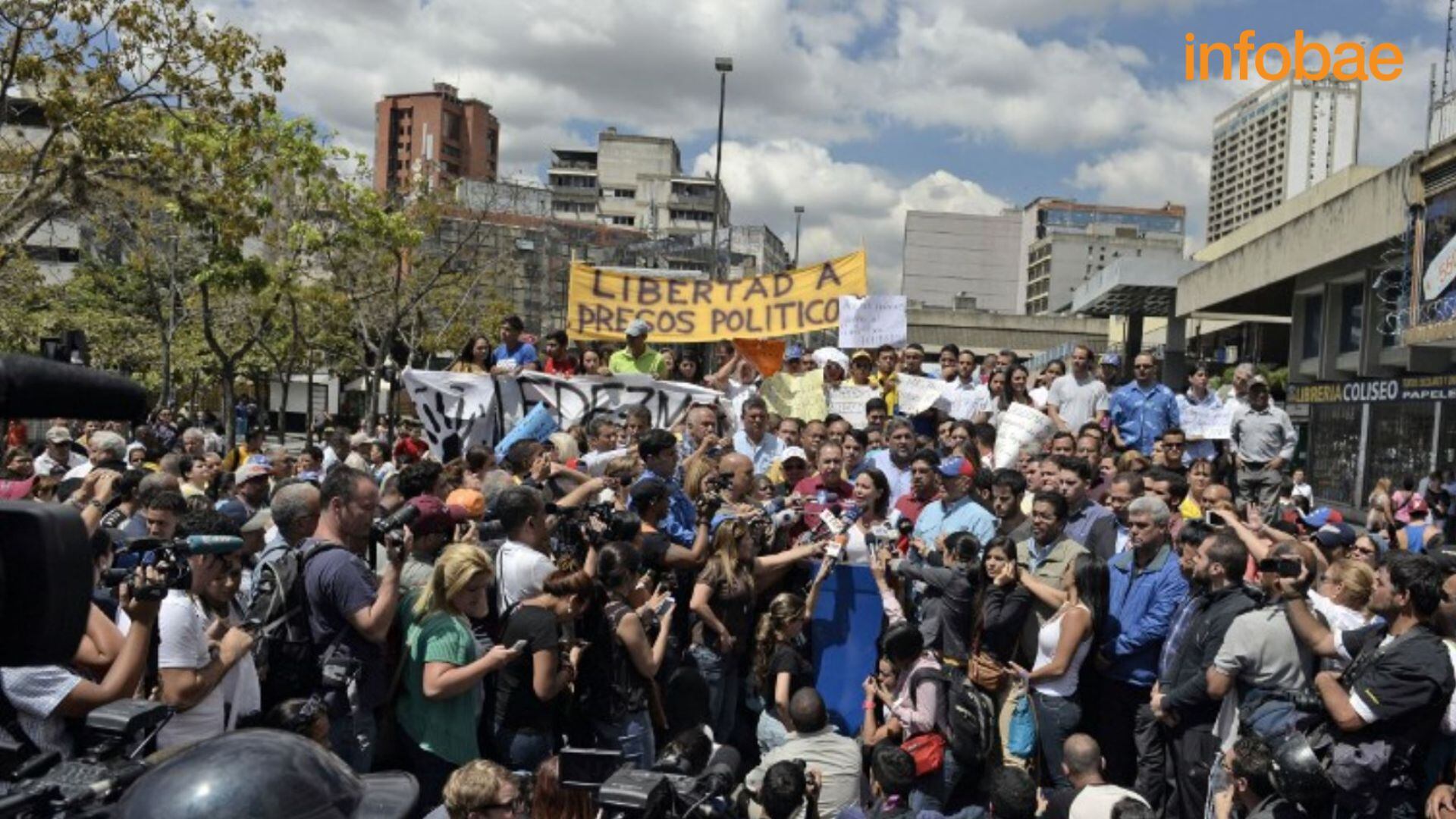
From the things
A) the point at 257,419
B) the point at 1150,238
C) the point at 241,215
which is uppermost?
the point at 1150,238

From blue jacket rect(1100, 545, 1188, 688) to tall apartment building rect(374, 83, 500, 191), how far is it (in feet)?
478

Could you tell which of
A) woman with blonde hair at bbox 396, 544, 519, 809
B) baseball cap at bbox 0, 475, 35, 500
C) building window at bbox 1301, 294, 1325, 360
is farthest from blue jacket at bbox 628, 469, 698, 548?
building window at bbox 1301, 294, 1325, 360

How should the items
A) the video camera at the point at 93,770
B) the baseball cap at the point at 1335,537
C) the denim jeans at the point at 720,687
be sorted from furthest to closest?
1. the denim jeans at the point at 720,687
2. the baseball cap at the point at 1335,537
3. the video camera at the point at 93,770

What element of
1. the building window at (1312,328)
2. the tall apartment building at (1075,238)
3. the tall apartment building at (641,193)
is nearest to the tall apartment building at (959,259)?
the tall apartment building at (1075,238)

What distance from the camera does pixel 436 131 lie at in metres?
150

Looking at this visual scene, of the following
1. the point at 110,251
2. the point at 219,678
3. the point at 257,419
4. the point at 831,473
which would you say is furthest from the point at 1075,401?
the point at 110,251

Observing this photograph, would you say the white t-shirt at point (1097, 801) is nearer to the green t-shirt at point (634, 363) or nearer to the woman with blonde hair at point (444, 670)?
the woman with blonde hair at point (444, 670)

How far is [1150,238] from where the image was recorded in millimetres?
152500

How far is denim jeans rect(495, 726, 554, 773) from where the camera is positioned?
548 centimetres

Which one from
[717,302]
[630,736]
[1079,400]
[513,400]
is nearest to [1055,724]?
[630,736]

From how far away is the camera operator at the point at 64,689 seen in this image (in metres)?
3.92

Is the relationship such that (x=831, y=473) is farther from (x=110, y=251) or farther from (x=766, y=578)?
(x=110, y=251)

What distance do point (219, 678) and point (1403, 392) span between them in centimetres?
1574

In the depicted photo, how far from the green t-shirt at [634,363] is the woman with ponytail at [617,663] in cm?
557
